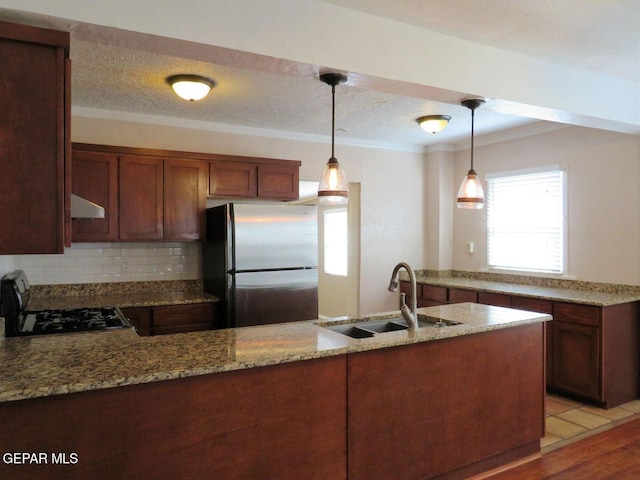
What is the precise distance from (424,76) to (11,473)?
97.0 inches

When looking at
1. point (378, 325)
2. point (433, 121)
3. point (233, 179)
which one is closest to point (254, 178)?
point (233, 179)

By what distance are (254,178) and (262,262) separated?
883mm

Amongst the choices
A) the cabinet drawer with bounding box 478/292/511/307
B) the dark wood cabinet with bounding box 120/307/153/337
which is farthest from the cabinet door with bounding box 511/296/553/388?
the dark wood cabinet with bounding box 120/307/153/337

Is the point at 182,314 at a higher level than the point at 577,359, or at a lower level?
higher

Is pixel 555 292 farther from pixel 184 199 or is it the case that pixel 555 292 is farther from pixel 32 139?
pixel 32 139

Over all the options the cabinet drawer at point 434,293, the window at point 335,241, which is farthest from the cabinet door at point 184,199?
the window at point 335,241

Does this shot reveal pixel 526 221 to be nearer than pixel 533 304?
No

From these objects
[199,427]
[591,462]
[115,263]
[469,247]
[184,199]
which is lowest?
[591,462]

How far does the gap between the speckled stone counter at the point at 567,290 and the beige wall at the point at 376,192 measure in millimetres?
680

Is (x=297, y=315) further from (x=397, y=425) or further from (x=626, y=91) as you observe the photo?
(x=626, y=91)

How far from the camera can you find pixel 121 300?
3691 millimetres

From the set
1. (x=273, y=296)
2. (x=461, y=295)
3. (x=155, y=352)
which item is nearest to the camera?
(x=155, y=352)

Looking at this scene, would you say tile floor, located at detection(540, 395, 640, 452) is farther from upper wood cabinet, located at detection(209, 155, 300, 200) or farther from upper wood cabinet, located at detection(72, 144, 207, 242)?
upper wood cabinet, located at detection(72, 144, 207, 242)

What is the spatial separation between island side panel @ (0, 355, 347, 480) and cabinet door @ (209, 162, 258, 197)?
251 centimetres
